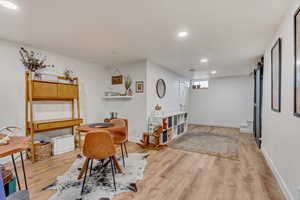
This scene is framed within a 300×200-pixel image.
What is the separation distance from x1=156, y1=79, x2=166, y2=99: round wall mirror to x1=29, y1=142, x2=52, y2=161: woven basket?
3055mm

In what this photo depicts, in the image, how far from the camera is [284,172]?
1.83 m

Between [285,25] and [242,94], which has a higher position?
[285,25]

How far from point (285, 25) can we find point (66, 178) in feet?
12.4

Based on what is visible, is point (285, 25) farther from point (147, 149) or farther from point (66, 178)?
point (66, 178)

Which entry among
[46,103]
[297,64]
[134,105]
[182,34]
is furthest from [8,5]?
[297,64]

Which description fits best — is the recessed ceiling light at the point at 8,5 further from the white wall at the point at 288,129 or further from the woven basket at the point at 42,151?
the white wall at the point at 288,129

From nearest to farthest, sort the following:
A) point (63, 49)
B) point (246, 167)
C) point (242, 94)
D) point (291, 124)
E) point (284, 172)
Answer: point (291, 124), point (284, 172), point (246, 167), point (63, 49), point (242, 94)

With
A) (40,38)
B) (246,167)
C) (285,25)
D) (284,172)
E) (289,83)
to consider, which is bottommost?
(246,167)

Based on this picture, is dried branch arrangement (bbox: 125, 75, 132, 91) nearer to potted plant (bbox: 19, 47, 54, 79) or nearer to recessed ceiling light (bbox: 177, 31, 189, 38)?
potted plant (bbox: 19, 47, 54, 79)

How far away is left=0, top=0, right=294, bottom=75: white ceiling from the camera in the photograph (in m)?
1.71

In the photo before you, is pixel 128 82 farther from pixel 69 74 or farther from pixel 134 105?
pixel 69 74

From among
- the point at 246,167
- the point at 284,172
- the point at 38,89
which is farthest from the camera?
the point at 38,89

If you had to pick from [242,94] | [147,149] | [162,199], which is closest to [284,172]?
[162,199]

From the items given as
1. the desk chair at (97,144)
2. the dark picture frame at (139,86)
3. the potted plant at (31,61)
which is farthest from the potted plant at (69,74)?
the desk chair at (97,144)
